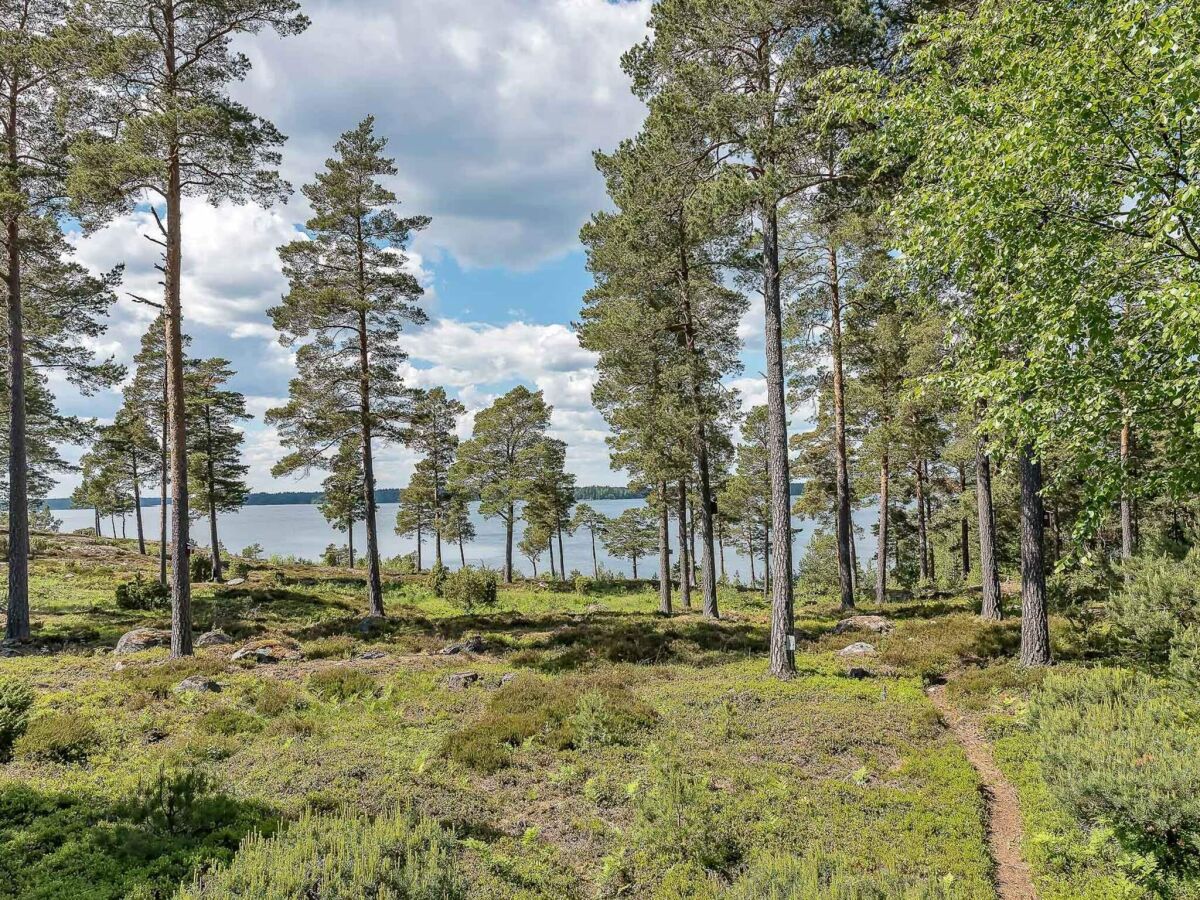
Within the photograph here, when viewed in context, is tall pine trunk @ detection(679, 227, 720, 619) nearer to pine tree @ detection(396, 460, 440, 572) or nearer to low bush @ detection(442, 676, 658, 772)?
low bush @ detection(442, 676, 658, 772)

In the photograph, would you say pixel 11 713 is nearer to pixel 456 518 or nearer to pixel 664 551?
pixel 664 551

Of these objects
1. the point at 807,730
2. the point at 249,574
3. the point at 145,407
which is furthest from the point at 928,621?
the point at 145,407

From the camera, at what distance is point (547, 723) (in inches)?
350

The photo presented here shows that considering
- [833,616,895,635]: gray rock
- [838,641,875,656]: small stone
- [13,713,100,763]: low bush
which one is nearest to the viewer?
[13,713,100,763]: low bush

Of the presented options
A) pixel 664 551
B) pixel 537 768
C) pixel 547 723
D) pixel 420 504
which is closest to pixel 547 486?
pixel 420 504

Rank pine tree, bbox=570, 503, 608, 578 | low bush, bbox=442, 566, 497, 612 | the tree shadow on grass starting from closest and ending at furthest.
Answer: the tree shadow on grass → low bush, bbox=442, 566, 497, 612 → pine tree, bbox=570, 503, 608, 578

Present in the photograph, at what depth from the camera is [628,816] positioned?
6.33m

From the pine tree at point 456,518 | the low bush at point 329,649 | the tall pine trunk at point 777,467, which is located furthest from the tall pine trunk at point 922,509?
the pine tree at point 456,518

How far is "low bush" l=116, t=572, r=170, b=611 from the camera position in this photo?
19375 millimetres

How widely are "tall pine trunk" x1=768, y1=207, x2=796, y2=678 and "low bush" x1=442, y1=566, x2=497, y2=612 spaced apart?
14.6 metres

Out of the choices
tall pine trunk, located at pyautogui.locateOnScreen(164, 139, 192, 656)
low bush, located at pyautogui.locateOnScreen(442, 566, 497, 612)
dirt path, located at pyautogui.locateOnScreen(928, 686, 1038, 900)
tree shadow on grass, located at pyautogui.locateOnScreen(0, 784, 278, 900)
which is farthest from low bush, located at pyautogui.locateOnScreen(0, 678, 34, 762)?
low bush, located at pyautogui.locateOnScreen(442, 566, 497, 612)

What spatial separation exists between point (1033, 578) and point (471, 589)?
18895 millimetres

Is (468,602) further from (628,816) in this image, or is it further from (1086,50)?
(1086,50)

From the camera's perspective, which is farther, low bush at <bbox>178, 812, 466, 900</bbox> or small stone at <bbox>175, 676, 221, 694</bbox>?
small stone at <bbox>175, 676, 221, 694</bbox>
